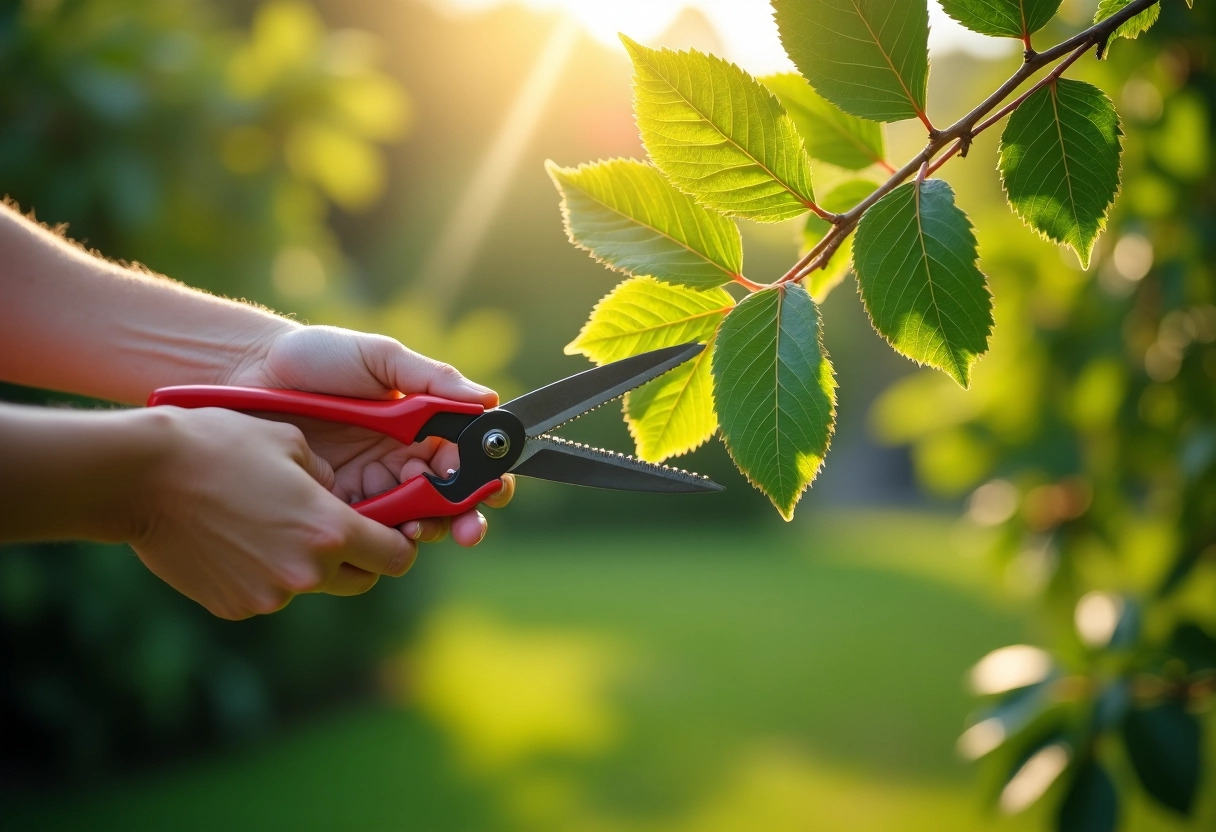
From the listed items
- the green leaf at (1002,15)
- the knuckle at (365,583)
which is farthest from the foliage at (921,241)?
the knuckle at (365,583)

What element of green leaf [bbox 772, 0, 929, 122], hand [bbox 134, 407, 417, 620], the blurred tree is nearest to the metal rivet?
hand [bbox 134, 407, 417, 620]

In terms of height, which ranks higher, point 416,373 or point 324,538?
point 416,373

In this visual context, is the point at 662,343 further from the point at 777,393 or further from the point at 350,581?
the point at 350,581

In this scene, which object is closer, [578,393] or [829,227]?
[829,227]

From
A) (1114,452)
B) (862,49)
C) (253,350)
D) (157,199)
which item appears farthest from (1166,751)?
(157,199)

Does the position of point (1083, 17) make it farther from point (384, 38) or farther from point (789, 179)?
point (384, 38)

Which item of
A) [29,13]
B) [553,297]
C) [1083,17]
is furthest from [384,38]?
[1083,17]

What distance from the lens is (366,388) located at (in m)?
1.24

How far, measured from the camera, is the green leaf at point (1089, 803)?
149 cm

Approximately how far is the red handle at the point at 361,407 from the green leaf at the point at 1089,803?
1.23 metres

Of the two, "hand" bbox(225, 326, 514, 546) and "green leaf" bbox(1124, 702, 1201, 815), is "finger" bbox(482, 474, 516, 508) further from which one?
"green leaf" bbox(1124, 702, 1201, 815)

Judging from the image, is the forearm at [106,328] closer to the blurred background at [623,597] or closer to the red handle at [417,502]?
the red handle at [417,502]

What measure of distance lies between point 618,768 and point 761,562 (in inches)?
169

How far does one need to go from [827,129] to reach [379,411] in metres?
0.68
